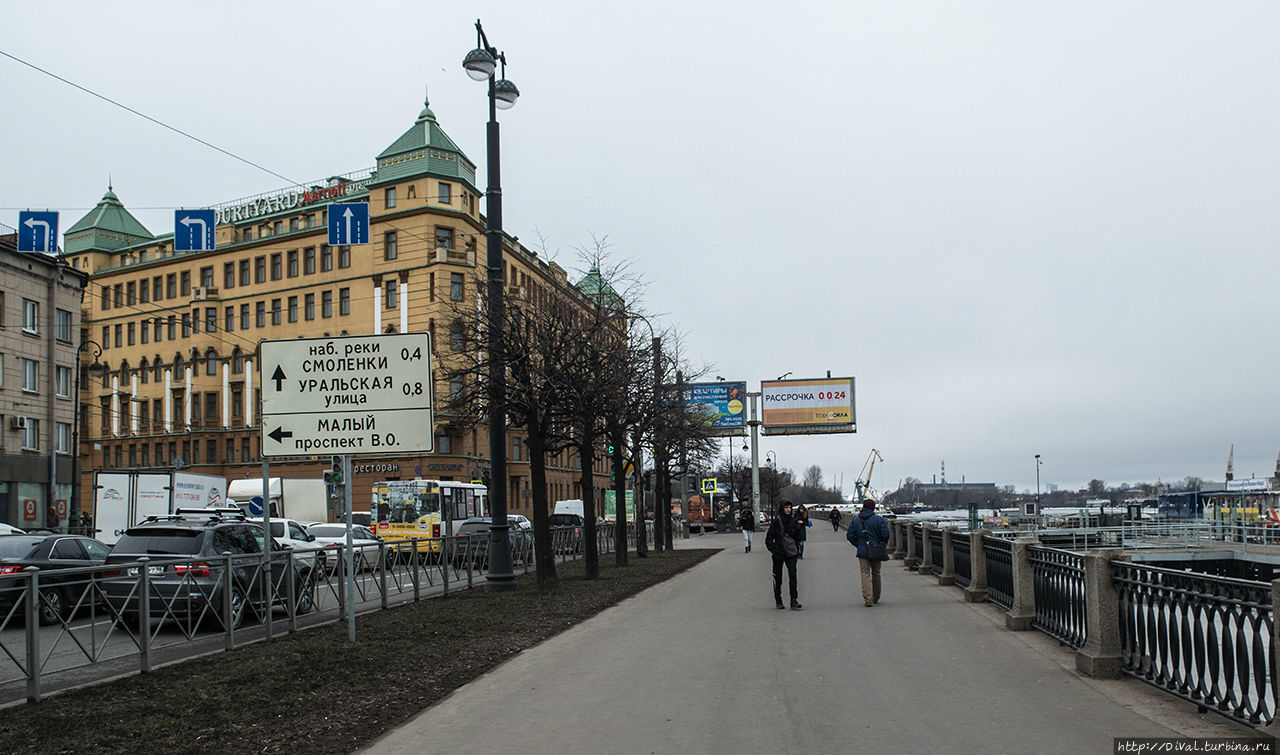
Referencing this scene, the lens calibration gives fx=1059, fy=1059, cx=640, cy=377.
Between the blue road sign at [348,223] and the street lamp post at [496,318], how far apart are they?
3.64 metres

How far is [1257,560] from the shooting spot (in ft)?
128

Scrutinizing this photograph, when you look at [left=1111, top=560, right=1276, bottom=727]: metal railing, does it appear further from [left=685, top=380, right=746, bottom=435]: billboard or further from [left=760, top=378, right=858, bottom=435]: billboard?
[left=760, top=378, right=858, bottom=435]: billboard

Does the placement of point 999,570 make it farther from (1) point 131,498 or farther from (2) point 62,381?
(2) point 62,381

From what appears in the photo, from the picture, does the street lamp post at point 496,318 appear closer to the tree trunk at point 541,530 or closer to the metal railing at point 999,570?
the tree trunk at point 541,530

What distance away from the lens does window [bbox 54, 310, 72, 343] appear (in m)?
50.2

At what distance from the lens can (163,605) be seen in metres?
11.6

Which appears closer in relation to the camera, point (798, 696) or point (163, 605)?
point (798, 696)

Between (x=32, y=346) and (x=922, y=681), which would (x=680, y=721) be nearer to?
(x=922, y=681)

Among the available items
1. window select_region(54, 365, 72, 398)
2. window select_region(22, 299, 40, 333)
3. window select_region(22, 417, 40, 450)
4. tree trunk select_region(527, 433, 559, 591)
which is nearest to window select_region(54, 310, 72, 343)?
window select_region(22, 299, 40, 333)

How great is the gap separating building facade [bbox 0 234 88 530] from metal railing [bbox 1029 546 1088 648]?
43.0 metres

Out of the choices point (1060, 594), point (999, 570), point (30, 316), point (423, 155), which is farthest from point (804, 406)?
point (1060, 594)


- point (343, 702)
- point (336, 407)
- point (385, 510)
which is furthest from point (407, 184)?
point (343, 702)

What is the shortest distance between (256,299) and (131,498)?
3635 cm

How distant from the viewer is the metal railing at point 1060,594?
10617 mm
